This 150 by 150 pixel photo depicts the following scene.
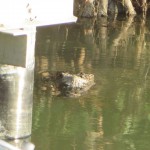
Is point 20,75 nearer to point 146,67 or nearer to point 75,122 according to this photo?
point 75,122

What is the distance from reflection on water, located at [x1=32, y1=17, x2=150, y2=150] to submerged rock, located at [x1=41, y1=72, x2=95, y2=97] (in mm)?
134

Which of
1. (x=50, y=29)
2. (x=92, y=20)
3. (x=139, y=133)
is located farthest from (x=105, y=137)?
(x=92, y=20)

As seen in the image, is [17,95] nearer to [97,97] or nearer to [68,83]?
[97,97]

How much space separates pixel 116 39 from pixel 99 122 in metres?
7.02

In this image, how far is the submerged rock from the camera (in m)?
10.0

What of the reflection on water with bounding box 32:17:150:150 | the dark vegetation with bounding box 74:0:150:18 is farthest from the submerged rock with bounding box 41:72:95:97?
the dark vegetation with bounding box 74:0:150:18

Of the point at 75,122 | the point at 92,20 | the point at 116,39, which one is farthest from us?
the point at 92,20

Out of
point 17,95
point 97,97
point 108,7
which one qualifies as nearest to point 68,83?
point 97,97

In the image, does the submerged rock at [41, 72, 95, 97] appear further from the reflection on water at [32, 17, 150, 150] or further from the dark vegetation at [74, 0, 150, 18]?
the dark vegetation at [74, 0, 150, 18]

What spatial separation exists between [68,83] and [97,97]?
1.97 ft

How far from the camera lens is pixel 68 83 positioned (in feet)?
33.4

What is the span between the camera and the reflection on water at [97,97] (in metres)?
8.06

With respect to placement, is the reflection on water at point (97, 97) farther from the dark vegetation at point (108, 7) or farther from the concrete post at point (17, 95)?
the dark vegetation at point (108, 7)

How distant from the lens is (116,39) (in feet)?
51.1
